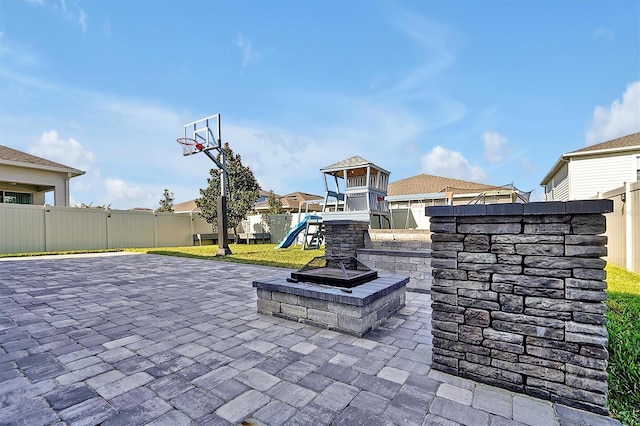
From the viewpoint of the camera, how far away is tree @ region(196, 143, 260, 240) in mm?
17062

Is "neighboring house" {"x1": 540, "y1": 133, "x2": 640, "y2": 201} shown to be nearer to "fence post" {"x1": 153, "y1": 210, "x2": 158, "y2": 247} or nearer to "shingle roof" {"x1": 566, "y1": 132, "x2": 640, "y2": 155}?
"shingle roof" {"x1": 566, "y1": 132, "x2": 640, "y2": 155}

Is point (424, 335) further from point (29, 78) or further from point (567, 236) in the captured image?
point (29, 78)

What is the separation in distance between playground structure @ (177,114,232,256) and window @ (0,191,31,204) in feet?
29.0

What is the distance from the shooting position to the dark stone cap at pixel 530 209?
175 cm

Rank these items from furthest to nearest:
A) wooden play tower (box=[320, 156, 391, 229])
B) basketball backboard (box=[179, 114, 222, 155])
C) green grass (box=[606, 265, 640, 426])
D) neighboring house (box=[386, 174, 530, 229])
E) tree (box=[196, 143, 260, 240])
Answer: tree (box=[196, 143, 260, 240])
neighboring house (box=[386, 174, 530, 229])
basketball backboard (box=[179, 114, 222, 155])
wooden play tower (box=[320, 156, 391, 229])
green grass (box=[606, 265, 640, 426])

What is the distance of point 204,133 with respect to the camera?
11.4 meters

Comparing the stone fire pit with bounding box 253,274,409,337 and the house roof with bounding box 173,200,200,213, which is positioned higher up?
the house roof with bounding box 173,200,200,213

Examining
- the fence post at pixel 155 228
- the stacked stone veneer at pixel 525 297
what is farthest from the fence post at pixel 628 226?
the fence post at pixel 155 228

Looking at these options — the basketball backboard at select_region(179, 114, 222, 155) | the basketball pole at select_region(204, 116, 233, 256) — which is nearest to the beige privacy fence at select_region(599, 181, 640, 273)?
the basketball pole at select_region(204, 116, 233, 256)

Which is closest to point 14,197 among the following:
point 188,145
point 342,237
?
point 188,145

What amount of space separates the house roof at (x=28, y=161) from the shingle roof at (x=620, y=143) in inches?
885

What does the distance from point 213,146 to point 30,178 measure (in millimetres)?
9166

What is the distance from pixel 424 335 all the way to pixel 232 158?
17.6 m

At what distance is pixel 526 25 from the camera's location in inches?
264
